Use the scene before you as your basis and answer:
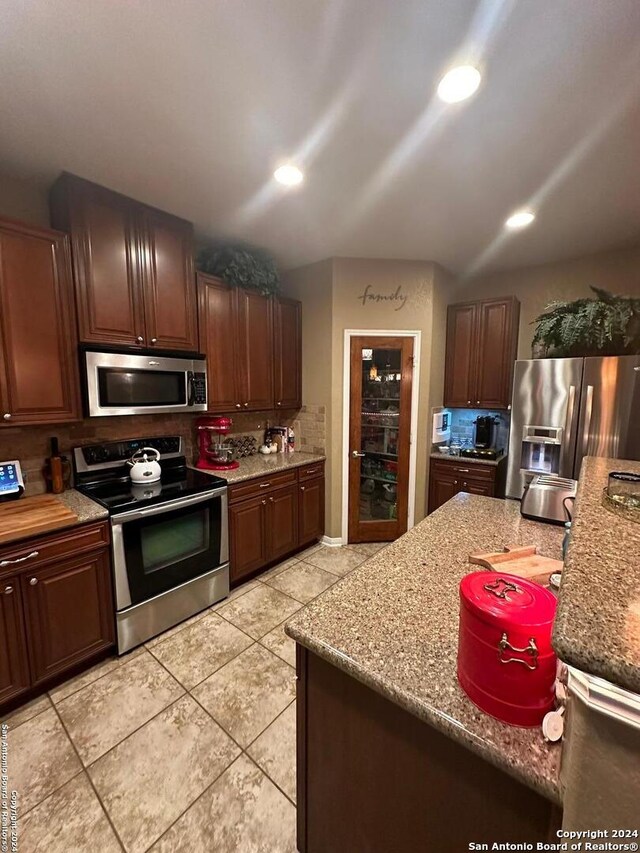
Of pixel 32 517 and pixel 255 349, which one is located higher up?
pixel 255 349

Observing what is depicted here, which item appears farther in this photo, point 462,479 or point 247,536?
point 462,479

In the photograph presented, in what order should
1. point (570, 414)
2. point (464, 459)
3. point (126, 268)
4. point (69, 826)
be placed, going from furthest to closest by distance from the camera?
point (464, 459) → point (570, 414) → point (126, 268) → point (69, 826)

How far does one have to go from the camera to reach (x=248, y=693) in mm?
1821

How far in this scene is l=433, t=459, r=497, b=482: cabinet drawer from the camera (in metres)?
3.21

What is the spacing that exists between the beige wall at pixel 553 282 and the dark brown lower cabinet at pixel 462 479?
124 centimetres

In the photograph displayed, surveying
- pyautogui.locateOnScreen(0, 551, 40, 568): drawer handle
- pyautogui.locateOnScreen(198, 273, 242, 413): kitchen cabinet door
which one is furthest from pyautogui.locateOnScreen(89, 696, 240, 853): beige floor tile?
pyautogui.locateOnScreen(198, 273, 242, 413): kitchen cabinet door

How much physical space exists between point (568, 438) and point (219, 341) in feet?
9.45

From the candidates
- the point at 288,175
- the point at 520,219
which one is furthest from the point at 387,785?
the point at 520,219

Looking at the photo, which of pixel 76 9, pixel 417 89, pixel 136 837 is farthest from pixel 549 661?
pixel 76 9

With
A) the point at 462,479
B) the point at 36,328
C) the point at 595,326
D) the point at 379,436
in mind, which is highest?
the point at 595,326

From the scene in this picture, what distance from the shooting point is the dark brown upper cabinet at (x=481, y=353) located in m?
3.33

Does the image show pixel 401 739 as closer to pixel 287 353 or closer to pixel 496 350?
pixel 287 353

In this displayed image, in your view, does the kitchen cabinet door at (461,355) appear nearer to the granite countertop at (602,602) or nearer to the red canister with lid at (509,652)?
the granite countertop at (602,602)

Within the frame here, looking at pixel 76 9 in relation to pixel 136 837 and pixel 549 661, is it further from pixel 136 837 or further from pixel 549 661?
pixel 136 837
